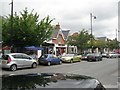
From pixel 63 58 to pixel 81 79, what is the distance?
3197 centimetres

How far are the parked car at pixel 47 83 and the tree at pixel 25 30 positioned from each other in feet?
80.3

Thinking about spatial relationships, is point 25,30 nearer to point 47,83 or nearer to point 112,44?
point 47,83

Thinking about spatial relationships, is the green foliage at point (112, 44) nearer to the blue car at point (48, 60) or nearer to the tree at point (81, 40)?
the tree at point (81, 40)

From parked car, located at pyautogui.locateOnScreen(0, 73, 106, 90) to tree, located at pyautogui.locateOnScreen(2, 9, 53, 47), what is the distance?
2448cm

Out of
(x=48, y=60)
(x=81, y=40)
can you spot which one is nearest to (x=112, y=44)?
(x=81, y=40)

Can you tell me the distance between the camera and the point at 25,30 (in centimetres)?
2877

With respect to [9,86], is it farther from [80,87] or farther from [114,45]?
[114,45]

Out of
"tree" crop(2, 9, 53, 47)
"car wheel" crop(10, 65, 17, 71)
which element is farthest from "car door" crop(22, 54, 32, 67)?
"tree" crop(2, 9, 53, 47)

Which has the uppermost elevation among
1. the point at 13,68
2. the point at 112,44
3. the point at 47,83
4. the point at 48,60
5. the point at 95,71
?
the point at 112,44

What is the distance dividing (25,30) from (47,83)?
25.0m

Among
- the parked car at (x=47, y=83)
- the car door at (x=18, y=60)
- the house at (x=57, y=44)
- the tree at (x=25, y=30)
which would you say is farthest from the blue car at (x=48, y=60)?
the parked car at (x=47, y=83)

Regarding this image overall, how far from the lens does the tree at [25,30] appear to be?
94.8 ft

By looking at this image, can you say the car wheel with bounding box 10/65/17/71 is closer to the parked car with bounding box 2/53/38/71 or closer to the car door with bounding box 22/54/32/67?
the parked car with bounding box 2/53/38/71

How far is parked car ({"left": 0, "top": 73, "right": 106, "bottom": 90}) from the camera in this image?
12.8ft
